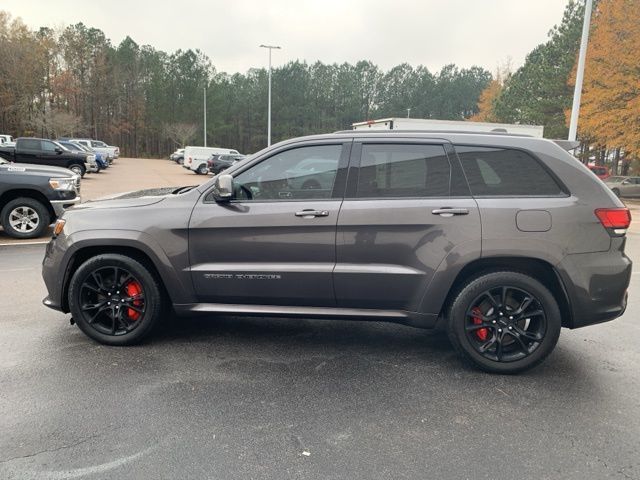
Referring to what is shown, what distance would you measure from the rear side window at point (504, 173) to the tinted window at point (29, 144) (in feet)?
68.3

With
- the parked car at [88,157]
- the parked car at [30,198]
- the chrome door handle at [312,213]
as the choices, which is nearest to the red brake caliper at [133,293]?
the chrome door handle at [312,213]

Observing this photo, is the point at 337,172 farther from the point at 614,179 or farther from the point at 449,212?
the point at 614,179

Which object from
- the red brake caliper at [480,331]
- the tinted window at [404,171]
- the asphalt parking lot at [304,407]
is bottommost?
the asphalt parking lot at [304,407]

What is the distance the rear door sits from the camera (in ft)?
11.5

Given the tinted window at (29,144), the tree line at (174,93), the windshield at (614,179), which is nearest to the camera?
the tinted window at (29,144)

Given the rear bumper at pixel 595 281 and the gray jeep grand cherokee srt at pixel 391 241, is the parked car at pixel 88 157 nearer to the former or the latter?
the gray jeep grand cherokee srt at pixel 391 241

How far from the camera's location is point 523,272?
364cm

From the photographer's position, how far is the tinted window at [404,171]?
11.9 ft

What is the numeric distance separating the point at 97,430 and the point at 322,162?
2383 mm

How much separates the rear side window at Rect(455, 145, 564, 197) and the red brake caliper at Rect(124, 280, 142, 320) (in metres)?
2.79

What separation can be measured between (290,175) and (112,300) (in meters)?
1.81

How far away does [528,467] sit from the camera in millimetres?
2537

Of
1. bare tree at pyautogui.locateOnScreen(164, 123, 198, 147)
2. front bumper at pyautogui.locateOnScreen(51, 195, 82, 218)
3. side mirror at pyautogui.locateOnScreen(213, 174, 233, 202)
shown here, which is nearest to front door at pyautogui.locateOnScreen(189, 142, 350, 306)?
side mirror at pyautogui.locateOnScreen(213, 174, 233, 202)

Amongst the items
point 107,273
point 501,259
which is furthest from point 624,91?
point 107,273
